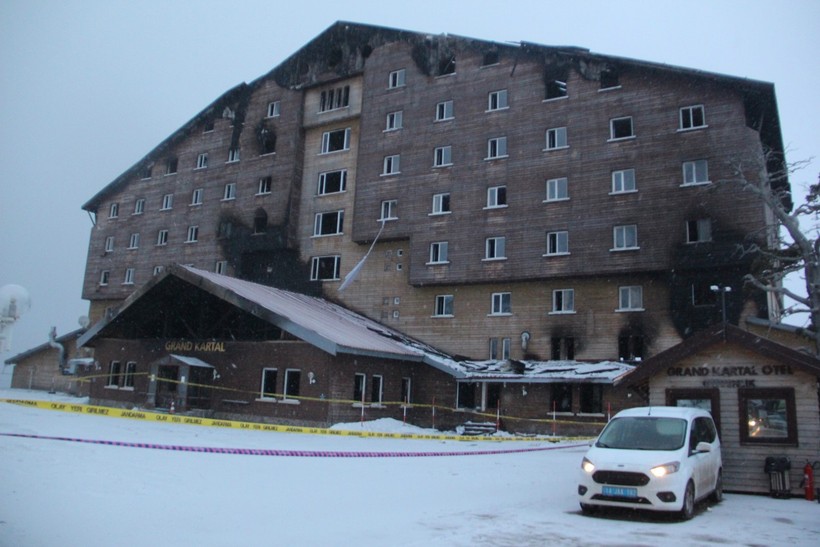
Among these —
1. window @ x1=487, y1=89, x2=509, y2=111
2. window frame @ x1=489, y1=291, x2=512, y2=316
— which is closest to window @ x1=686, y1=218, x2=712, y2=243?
window frame @ x1=489, y1=291, x2=512, y2=316

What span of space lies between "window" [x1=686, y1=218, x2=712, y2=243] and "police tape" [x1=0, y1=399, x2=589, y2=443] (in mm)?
10488

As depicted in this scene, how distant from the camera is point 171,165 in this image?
A: 50.2 metres

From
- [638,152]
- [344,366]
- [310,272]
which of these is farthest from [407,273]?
[638,152]

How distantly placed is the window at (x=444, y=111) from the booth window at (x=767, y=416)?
89.0ft

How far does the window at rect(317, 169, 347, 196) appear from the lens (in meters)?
42.1

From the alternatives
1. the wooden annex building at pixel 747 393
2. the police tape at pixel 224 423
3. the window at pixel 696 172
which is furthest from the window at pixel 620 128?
the wooden annex building at pixel 747 393

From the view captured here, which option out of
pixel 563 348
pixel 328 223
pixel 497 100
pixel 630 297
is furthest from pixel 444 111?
pixel 563 348

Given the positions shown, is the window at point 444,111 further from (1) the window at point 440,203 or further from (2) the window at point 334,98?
(2) the window at point 334,98

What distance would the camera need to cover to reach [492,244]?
35.8 meters

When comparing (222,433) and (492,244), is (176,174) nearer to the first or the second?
(492,244)

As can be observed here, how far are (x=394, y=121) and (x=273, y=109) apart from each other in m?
9.99

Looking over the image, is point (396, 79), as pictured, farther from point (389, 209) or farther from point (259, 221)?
point (259, 221)

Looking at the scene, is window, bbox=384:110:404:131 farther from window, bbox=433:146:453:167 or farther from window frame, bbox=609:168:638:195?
window frame, bbox=609:168:638:195

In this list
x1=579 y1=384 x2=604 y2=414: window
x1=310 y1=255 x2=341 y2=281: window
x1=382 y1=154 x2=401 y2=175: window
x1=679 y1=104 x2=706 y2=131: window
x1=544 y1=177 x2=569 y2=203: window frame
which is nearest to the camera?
x1=579 y1=384 x2=604 y2=414: window
